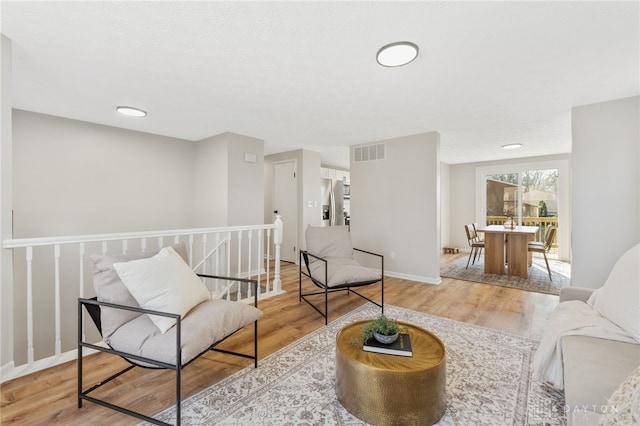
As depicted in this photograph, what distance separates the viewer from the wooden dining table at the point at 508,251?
15.2 ft

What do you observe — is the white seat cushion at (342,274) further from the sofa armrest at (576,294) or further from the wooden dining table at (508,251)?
the wooden dining table at (508,251)

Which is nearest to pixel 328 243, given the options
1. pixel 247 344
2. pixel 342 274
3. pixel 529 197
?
pixel 342 274

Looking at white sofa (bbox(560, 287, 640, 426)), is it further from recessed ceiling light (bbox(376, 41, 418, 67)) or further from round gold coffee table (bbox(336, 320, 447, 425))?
recessed ceiling light (bbox(376, 41, 418, 67))

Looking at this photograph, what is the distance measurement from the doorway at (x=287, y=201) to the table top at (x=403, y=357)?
4.03 meters

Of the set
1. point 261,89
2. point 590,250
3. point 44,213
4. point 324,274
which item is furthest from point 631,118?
point 44,213

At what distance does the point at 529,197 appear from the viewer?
252 inches

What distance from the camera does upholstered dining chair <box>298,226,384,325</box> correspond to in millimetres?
Answer: 2879

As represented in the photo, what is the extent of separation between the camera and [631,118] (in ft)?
9.30

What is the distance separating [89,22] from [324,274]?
8.67 ft

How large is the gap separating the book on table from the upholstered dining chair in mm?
1046

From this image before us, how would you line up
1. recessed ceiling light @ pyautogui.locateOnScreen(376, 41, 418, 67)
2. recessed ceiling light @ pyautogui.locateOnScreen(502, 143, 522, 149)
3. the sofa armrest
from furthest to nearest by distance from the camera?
recessed ceiling light @ pyautogui.locateOnScreen(502, 143, 522, 149) < the sofa armrest < recessed ceiling light @ pyautogui.locateOnScreen(376, 41, 418, 67)

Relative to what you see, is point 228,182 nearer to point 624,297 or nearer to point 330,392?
point 330,392

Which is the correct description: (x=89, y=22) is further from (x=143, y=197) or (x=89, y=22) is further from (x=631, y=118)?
(x=631, y=118)

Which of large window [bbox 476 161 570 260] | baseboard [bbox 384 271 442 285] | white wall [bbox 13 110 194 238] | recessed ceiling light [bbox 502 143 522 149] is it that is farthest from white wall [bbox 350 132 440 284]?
large window [bbox 476 161 570 260]
